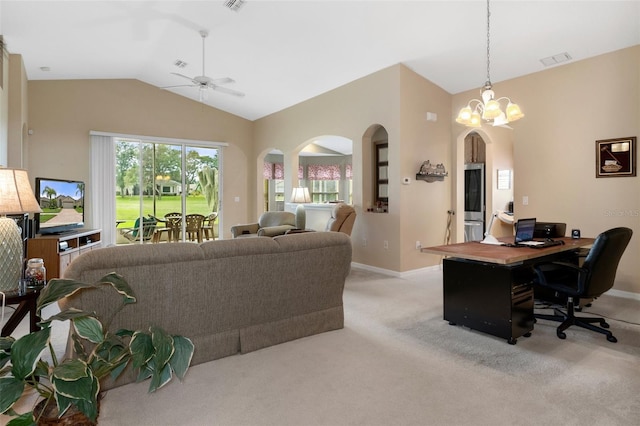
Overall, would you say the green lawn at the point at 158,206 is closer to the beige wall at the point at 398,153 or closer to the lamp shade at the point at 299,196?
the lamp shade at the point at 299,196

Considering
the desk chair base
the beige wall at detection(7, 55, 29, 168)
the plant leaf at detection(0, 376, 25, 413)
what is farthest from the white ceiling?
the plant leaf at detection(0, 376, 25, 413)

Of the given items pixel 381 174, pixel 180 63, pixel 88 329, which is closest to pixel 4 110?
pixel 180 63

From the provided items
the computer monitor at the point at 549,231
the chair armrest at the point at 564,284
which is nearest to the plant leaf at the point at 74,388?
the chair armrest at the point at 564,284

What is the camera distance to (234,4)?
4.15 metres

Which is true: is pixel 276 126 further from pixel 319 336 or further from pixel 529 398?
pixel 529 398

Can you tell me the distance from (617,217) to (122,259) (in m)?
4.95

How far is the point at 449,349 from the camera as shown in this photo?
2738mm

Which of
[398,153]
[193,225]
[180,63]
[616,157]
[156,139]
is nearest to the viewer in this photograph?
[616,157]

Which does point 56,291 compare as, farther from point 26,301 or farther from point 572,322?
point 572,322

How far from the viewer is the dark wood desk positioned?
281 centimetres

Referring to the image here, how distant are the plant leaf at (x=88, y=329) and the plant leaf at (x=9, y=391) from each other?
0.23 metres

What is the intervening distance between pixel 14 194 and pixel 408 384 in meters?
2.54

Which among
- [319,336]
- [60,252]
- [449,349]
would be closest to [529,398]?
[449,349]

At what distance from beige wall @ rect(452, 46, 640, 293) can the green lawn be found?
598cm
